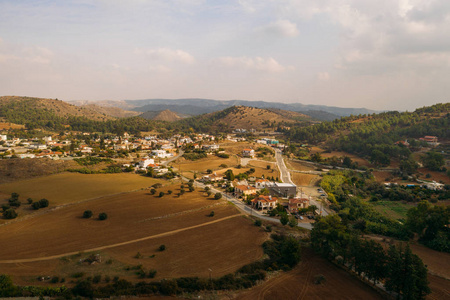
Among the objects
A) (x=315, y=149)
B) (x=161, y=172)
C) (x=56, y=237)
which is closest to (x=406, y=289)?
(x=56, y=237)

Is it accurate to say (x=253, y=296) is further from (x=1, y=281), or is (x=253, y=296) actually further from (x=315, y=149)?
(x=315, y=149)

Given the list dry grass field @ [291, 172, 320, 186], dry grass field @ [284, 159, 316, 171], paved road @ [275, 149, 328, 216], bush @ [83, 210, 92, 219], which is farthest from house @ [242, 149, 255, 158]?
bush @ [83, 210, 92, 219]

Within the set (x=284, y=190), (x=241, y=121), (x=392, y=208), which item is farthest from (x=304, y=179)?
(x=241, y=121)

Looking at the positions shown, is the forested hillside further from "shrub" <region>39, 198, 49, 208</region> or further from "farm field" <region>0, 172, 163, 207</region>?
"shrub" <region>39, 198, 49, 208</region>

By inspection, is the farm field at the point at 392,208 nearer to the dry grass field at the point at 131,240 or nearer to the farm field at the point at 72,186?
the dry grass field at the point at 131,240

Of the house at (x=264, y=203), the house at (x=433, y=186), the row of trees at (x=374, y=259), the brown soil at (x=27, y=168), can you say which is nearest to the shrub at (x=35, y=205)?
the brown soil at (x=27, y=168)
